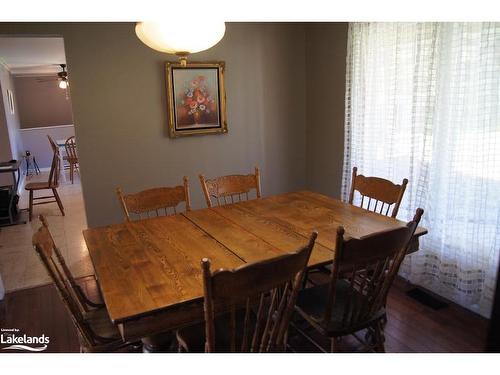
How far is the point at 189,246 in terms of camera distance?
1747 millimetres

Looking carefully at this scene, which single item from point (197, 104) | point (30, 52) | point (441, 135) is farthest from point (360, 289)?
point (30, 52)

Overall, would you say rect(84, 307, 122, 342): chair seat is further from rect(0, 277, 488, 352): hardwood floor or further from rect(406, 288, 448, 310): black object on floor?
rect(406, 288, 448, 310): black object on floor

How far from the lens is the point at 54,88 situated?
373 inches

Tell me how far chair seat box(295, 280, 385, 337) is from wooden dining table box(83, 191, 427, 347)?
295 mm

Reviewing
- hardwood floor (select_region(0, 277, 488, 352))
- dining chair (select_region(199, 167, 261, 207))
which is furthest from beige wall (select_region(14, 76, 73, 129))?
dining chair (select_region(199, 167, 261, 207))

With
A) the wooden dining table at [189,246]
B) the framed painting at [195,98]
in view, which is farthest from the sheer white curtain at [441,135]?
the framed painting at [195,98]

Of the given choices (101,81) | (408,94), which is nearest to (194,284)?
(408,94)

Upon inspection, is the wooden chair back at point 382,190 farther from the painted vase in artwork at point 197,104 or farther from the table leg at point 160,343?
the painted vase in artwork at point 197,104

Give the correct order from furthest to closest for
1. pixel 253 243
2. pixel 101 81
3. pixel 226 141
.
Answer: pixel 226 141 → pixel 101 81 → pixel 253 243

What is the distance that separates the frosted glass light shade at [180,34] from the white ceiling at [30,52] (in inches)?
118

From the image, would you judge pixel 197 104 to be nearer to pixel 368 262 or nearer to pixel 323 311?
pixel 323 311

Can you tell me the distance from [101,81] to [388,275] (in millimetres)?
2649

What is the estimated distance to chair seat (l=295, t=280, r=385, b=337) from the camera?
1.59 metres
